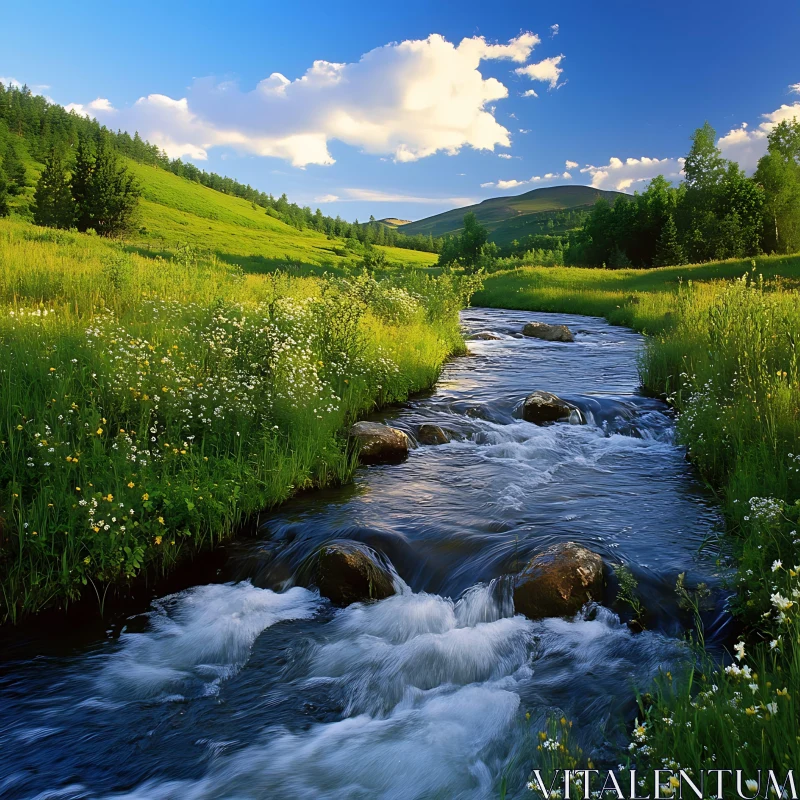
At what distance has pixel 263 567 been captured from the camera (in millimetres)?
6121

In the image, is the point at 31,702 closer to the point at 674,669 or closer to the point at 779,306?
the point at 674,669

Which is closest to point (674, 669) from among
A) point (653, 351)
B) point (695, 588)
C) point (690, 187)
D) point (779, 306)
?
point (695, 588)

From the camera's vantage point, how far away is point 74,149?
4656 inches

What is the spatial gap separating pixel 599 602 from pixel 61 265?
43.4 ft

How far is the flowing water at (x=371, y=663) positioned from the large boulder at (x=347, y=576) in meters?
0.15

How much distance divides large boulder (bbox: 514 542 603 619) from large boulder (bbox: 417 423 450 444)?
4.77 meters

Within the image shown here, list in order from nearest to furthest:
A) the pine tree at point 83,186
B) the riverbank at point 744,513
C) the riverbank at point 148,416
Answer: the riverbank at point 744,513, the riverbank at point 148,416, the pine tree at point 83,186

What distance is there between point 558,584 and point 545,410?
258 inches

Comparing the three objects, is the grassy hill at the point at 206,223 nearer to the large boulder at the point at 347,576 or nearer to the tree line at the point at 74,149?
the tree line at the point at 74,149

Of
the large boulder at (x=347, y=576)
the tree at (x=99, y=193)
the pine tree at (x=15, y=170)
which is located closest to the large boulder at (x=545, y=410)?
the large boulder at (x=347, y=576)

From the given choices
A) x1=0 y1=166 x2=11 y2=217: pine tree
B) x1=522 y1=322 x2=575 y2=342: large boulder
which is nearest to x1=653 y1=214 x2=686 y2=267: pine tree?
x1=522 y1=322 x2=575 y2=342: large boulder

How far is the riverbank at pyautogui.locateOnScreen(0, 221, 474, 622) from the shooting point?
5.45 metres

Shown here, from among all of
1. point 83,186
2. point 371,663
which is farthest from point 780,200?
point 83,186

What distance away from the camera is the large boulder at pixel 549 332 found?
23203 millimetres
